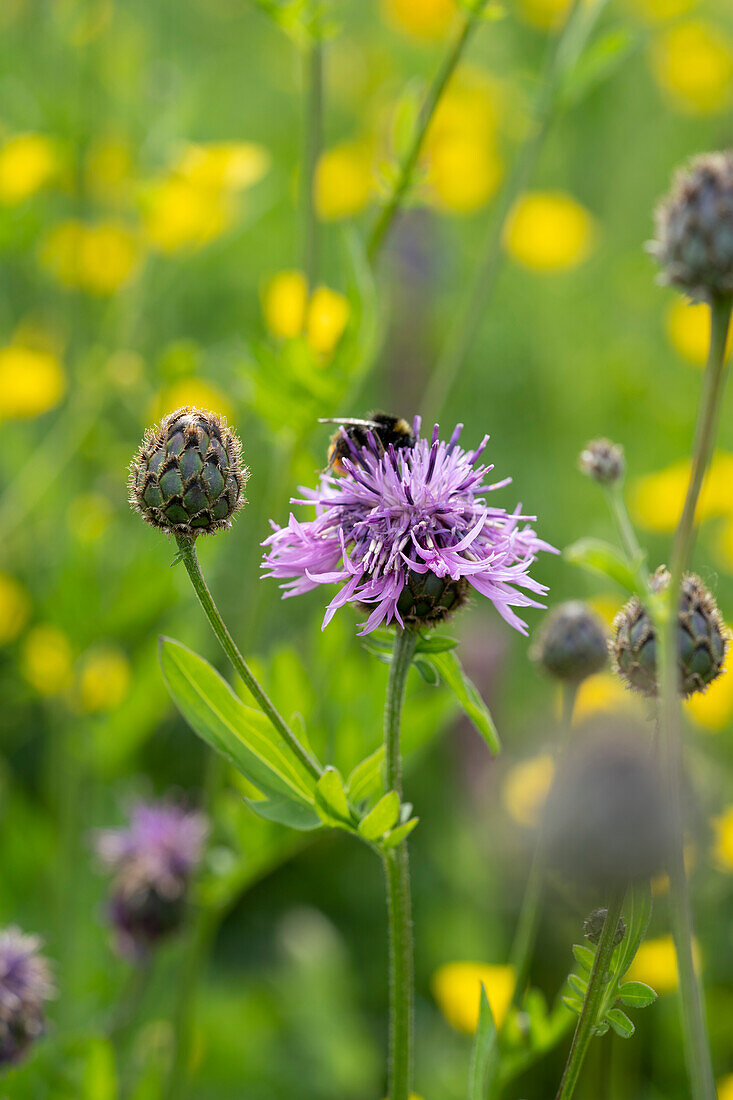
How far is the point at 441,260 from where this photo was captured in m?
6.05

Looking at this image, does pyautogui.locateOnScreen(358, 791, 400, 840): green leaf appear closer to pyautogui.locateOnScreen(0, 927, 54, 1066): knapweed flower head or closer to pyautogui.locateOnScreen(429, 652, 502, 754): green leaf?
pyautogui.locateOnScreen(429, 652, 502, 754): green leaf

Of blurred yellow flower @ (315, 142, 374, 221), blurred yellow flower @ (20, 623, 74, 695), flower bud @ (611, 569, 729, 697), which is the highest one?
blurred yellow flower @ (315, 142, 374, 221)

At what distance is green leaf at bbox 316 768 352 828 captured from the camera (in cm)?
140

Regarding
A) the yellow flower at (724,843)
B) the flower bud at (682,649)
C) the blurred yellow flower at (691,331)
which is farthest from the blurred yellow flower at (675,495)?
the flower bud at (682,649)

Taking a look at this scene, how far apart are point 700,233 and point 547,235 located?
148 inches

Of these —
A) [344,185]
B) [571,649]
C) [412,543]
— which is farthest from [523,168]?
[344,185]

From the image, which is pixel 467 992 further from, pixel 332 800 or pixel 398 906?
pixel 332 800

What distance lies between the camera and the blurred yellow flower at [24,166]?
3.31 meters

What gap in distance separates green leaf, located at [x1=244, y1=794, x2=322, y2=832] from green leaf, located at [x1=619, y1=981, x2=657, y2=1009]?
0.42m

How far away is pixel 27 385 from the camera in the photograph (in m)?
3.77

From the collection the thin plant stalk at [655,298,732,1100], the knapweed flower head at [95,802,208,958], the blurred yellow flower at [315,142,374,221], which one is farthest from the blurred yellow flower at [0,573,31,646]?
the thin plant stalk at [655,298,732,1100]

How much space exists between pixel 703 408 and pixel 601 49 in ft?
4.20

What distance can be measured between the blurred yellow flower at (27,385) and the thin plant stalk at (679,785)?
8.99 feet

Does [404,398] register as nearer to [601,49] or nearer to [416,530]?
[601,49]
